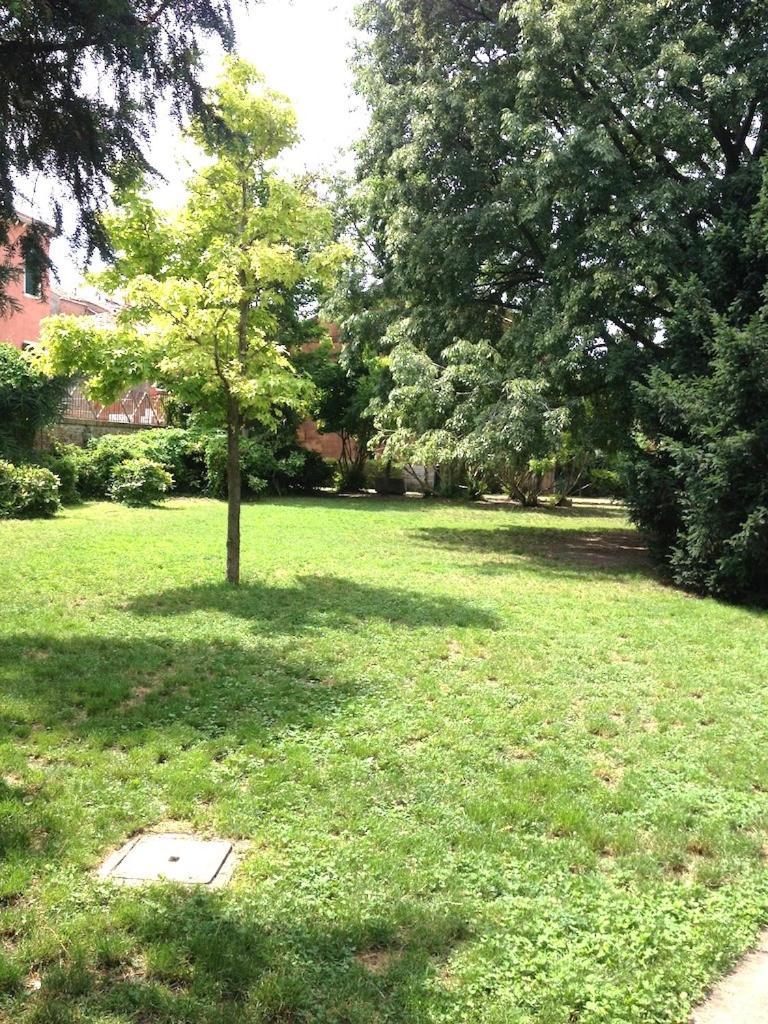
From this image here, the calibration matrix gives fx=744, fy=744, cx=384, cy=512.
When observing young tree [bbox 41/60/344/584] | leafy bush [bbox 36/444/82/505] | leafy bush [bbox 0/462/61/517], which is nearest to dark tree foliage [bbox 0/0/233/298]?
young tree [bbox 41/60/344/584]

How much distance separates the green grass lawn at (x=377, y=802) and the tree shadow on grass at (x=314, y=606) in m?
0.05

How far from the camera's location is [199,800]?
12.5ft

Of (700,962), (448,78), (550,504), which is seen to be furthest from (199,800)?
(550,504)

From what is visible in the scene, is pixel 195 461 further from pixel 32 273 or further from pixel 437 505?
pixel 32 273

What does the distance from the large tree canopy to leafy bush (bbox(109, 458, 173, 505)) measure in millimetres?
7721

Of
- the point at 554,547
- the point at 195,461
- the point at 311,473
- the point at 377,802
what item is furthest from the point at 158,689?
the point at 311,473

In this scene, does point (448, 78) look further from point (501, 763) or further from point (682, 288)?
point (501, 763)

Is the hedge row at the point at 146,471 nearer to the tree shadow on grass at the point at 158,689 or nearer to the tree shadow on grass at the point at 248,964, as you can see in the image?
the tree shadow on grass at the point at 158,689

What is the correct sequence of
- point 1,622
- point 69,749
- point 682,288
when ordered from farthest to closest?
point 682,288, point 1,622, point 69,749

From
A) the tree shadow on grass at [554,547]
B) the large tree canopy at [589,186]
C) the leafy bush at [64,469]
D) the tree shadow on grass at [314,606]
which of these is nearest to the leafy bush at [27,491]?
the leafy bush at [64,469]

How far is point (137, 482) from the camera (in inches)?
726

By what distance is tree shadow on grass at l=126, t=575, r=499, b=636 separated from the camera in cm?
770

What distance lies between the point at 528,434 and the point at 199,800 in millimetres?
9785

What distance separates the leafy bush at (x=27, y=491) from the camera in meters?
14.5
